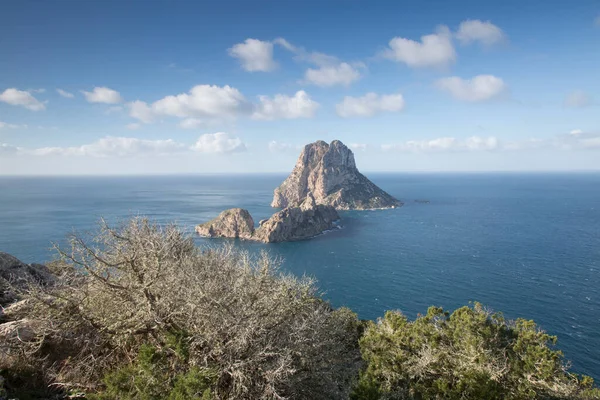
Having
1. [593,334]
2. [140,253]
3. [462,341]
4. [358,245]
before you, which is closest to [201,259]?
[140,253]

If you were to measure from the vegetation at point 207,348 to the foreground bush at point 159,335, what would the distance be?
0.06 m

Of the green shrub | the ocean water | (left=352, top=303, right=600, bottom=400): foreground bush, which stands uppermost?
the green shrub

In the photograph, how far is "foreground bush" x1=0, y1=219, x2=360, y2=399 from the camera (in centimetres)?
1283

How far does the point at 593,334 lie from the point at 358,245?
6382cm

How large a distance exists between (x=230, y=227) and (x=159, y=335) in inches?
4322

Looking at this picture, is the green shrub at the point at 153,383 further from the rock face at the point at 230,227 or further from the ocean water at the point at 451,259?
the rock face at the point at 230,227

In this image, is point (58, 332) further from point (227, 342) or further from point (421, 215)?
point (421, 215)

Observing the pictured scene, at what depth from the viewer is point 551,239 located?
10575cm

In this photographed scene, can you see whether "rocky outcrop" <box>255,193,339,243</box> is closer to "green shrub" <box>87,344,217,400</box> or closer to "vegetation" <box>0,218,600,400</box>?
"vegetation" <box>0,218,600,400</box>

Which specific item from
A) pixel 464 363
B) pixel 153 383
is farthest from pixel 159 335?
pixel 464 363

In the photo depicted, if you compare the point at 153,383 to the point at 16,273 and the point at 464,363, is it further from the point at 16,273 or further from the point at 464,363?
the point at 16,273

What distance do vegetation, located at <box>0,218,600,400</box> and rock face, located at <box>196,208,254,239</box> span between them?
10453cm

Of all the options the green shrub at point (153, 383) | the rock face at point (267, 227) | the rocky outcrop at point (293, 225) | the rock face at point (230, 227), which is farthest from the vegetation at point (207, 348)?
the rock face at point (230, 227)

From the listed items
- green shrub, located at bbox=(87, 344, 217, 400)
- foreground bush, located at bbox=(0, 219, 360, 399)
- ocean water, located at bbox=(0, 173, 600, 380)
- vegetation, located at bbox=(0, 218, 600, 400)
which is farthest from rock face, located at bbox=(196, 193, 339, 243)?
green shrub, located at bbox=(87, 344, 217, 400)
